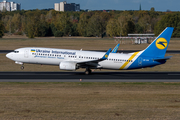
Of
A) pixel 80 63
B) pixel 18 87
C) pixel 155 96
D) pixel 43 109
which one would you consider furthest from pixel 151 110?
pixel 80 63

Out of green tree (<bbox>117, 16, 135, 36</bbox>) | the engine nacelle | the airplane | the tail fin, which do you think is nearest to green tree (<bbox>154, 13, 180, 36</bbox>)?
green tree (<bbox>117, 16, 135, 36</bbox>)

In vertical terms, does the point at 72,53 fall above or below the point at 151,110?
above

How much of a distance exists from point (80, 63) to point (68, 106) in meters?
17.2

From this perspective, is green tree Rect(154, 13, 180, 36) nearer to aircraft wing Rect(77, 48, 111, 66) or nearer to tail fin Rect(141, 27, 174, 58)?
tail fin Rect(141, 27, 174, 58)

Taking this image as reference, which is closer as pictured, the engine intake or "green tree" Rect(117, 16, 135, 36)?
the engine intake

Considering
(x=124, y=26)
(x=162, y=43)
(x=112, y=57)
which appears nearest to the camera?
(x=162, y=43)

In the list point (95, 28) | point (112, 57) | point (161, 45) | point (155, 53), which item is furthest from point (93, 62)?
point (95, 28)

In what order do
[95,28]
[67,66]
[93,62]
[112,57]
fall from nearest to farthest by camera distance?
1. [67,66]
2. [93,62]
3. [112,57]
4. [95,28]

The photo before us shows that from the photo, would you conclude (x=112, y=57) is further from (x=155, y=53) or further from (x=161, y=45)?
(x=161, y=45)

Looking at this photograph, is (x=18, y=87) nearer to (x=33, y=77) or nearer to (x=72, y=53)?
(x=33, y=77)

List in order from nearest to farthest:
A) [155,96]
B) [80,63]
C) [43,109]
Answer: [43,109] < [155,96] < [80,63]

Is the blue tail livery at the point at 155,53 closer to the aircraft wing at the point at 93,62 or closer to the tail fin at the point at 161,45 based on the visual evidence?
the tail fin at the point at 161,45

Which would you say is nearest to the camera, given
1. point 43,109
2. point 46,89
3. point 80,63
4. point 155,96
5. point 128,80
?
point 43,109

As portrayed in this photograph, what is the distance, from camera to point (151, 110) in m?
22.6
